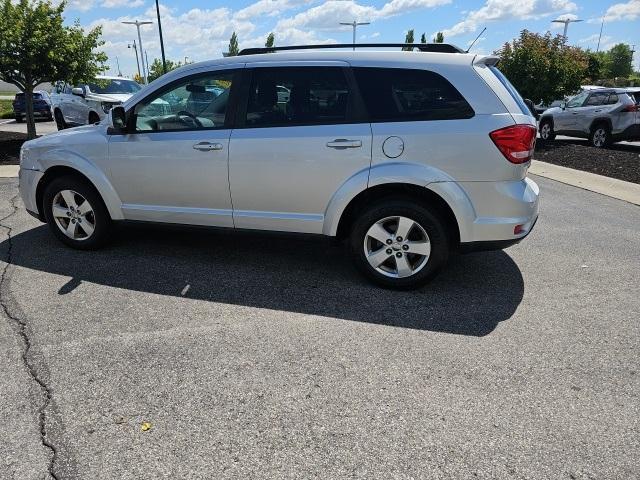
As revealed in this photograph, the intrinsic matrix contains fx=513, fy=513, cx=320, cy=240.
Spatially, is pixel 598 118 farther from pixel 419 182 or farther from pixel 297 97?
pixel 297 97

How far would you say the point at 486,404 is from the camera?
9.12 feet

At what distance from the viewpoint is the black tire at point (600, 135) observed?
47.0ft

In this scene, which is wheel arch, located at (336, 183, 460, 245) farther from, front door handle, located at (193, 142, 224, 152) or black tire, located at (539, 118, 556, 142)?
black tire, located at (539, 118, 556, 142)

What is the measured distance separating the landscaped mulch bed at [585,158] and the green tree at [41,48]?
4.64 ft

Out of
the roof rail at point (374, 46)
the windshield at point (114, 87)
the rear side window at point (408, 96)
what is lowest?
the windshield at point (114, 87)

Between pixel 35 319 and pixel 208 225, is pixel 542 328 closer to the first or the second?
pixel 208 225

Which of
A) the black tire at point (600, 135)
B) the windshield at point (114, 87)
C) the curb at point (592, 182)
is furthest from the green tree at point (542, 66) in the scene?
the windshield at point (114, 87)

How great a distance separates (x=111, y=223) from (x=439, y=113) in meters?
3.24

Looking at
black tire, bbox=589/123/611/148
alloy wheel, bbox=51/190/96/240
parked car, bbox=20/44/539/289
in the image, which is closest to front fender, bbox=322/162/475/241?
parked car, bbox=20/44/539/289

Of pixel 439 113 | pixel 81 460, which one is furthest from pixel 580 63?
pixel 81 460

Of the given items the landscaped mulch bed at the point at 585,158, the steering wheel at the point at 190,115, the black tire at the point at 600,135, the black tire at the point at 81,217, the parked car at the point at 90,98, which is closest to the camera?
the steering wheel at the point at 190,115

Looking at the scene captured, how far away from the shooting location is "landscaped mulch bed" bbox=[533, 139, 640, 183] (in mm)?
10149

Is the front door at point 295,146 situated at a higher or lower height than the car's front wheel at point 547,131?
higher

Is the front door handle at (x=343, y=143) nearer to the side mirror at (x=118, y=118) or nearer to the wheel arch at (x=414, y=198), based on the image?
the wheel arch at (x=414, y=198)
